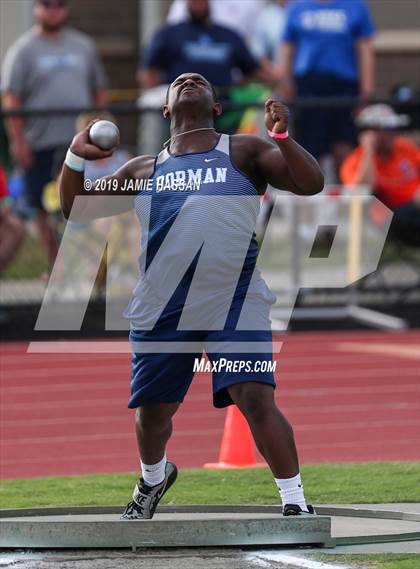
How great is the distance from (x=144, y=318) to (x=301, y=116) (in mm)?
7895

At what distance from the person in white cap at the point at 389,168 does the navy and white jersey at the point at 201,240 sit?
25.3 ft

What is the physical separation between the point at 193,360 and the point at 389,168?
815cm

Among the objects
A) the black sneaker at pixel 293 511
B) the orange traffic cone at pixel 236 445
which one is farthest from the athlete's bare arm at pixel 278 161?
the orange traffic cone at pixel 236 445

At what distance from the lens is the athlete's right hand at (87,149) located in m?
6.70

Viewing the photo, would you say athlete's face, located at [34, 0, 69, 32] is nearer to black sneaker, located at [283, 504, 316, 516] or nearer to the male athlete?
the male athlete

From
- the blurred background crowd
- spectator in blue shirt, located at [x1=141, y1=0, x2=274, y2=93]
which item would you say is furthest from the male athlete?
spectator in blue shirt, located at [x1=141, y1=0, x2=274, y2=93]

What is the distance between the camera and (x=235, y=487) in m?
8.13

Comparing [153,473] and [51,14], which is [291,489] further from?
[51,14]

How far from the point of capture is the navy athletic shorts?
6.45 metres

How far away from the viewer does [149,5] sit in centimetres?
2239

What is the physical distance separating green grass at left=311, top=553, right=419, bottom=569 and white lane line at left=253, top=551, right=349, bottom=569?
0.15 feet

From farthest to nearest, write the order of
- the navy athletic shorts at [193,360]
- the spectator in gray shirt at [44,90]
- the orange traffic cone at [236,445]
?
the spectator in gray shirt at [44,90] → the orange traffic cone at [236,445] → the navy athletic shorts at [193,360]

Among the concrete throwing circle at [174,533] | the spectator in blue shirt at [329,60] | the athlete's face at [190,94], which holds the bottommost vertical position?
the concrete throwing circle at [174,533]

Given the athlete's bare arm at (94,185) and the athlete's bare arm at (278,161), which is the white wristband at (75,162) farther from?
the athlete's bare arm at (278,161)
